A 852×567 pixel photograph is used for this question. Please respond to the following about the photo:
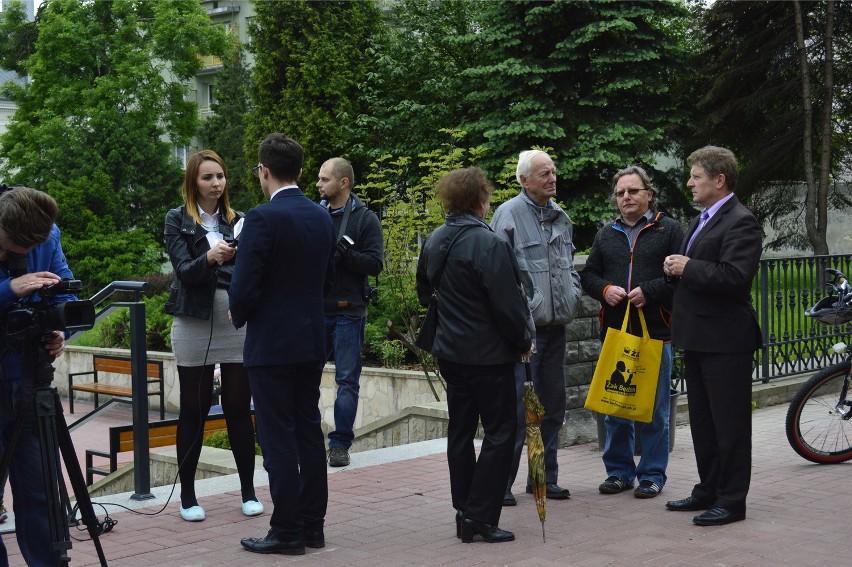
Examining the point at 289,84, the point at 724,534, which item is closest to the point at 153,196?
the point at 289,84

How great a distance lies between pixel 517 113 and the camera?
2728cm

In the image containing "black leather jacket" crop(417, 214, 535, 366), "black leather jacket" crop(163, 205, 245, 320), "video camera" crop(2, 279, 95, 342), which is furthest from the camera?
"black leather jacket" crop(163, 205, 245, 320)

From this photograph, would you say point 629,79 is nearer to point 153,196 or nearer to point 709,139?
point 709,139

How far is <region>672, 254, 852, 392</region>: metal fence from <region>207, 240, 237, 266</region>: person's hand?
21.4 feet

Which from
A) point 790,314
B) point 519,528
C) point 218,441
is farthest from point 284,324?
point 790,314

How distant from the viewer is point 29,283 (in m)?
4.43

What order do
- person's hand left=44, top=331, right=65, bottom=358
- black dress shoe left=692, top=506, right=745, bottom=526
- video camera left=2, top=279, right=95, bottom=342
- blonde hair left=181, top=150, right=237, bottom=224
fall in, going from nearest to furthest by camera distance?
video camera left=2, top=279, right=95, bottom=342
person's hand left=44, top=331, right=65, bottom=358
black dress shoe left=692, top=506, right=745, bottom=526
blonde hair left=181, top=150, right=237, bottom=224

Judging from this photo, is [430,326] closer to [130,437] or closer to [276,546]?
[276,546]

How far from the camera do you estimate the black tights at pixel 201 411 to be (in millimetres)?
6270

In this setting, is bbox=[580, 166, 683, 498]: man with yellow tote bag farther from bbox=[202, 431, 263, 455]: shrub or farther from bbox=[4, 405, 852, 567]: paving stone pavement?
bbox=[202, 431, 263, 455]: shrub

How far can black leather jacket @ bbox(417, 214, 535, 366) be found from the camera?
568cm

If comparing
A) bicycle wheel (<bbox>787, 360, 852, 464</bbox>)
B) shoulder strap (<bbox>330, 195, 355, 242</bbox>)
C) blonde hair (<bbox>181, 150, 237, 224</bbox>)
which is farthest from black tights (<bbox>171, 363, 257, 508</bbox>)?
bicycle wheel (<bbox>787, 360, 852, 464</bbox>)

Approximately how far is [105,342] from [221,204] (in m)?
15.5

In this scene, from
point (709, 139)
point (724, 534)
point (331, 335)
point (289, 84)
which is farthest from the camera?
point (289, 84)
